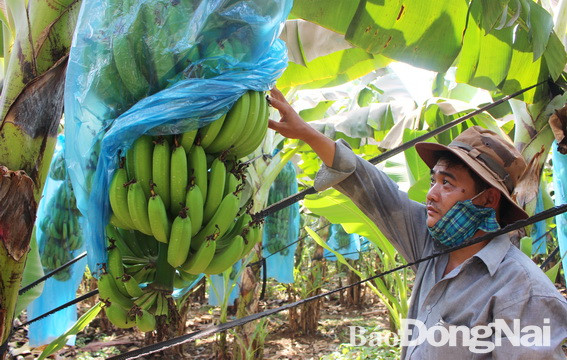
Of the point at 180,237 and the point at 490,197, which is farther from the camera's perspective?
the point at 490,197

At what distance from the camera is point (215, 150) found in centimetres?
108

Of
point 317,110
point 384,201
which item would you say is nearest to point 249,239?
point 384,201

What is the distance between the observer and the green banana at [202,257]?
38.6 inches

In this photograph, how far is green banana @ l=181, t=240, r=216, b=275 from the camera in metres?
0.98

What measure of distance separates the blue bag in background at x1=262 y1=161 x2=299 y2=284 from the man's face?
10.8 ft

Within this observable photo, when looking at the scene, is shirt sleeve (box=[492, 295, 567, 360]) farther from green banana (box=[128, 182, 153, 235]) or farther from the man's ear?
green banana (box=[128, 182, 153, 235])

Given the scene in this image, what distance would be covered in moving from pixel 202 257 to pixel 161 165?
0.21 m

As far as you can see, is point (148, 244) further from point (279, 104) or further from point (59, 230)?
point (59, 230)

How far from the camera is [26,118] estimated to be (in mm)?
1147

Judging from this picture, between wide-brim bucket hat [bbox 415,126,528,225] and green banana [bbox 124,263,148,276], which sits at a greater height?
wide-brim bucket hat [bbox 415,126,528,225]

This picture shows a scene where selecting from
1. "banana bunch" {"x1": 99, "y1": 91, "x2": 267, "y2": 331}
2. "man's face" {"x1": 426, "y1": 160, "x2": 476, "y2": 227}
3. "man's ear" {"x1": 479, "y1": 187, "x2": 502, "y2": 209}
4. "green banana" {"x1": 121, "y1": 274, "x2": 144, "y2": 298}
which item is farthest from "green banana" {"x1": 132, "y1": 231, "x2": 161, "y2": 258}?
"man's ear" {"x1": 479, "y1": 187, "x2": 502, "y2": 209}

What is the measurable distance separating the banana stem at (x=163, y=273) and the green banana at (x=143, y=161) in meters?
0.14

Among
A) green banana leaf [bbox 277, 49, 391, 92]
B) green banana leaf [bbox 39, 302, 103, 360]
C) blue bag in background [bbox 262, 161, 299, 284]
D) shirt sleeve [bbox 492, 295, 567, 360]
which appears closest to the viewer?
shirt sleeve [bbox 492, 295, 567, 360]

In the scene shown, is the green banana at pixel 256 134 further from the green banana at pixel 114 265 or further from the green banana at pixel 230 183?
the green banana at pixel 114 265
